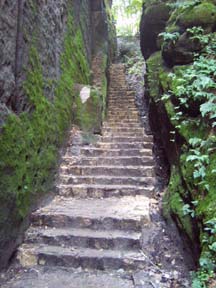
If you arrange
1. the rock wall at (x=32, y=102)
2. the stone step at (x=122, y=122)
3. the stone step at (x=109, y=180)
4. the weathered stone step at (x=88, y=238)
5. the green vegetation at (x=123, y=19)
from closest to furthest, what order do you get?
the rock wall at (x=32, y=102) < the weathered stone step at (x=88, y=238) < the stone step at (x=109, y=180) < the stone step at (x=122, y=122) < the green vegetation at (x=123, y=19)

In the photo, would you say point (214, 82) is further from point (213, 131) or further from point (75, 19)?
point (75, 19)

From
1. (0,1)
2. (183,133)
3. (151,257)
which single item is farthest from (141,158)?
(0,1)

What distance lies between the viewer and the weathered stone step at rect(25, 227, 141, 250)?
3.58 m

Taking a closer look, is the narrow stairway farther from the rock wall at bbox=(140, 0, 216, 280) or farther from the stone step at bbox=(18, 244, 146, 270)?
Answer: the rock wall at bbox=(140, 0, 216, 280)

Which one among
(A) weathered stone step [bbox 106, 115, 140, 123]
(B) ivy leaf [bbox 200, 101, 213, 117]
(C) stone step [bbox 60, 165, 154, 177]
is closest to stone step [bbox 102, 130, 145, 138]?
Answer: (A) weathered stone step [bbox 106, 115, 140, 123]

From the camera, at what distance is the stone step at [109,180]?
498cm

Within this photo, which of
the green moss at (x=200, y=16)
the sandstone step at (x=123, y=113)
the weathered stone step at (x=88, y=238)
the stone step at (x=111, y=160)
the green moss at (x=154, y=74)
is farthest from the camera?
the sandstone step at (x=123, y=113)

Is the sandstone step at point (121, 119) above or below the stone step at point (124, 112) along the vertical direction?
below

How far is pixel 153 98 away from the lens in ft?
22.1

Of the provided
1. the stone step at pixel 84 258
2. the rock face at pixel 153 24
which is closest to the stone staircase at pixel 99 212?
the stone step at pixel 84 258

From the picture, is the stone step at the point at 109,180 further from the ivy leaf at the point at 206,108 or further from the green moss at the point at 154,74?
the green moss at the point at 154,74

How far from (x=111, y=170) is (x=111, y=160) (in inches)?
13.9

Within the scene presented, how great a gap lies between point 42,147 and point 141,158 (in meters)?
1.91

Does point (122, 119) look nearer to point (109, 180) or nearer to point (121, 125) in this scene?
point (121, 125)
